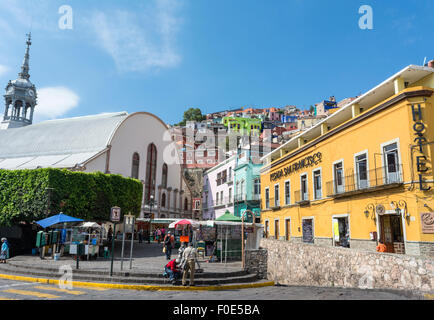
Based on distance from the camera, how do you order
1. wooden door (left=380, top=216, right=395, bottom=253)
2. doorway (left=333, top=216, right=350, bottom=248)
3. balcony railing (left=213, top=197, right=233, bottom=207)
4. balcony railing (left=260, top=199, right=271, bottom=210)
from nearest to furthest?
wooden door (left=380, top=216, right=395, bottom=253)
doorway (left=333, top=216, right=350, bottom=248)
balcony railing (left=260, top=199, right=271, bottom=210)
balcony railing (left=213, top=197, right=233, bottom=207)

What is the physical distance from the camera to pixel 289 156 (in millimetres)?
24703

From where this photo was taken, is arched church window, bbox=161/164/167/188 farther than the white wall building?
Yes

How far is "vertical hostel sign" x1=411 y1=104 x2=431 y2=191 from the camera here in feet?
41.0

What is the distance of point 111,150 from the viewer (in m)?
41.7

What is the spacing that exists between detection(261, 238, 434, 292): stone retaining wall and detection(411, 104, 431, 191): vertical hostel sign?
3.96m

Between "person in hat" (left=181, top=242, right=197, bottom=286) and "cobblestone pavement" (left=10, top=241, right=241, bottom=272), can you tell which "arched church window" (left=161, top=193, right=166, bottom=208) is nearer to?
"cobblestone pavement" (left=10, top=241, right=241, bottom=272)

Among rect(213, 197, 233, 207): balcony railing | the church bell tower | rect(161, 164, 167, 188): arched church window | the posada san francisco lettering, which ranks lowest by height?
rect(213, 197, 233, 207): balcony railing

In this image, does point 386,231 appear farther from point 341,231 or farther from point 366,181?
point 341,231

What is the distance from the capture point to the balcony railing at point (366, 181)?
13.8 meters

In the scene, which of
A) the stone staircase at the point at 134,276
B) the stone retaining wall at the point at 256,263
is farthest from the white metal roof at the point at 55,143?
the stone retaining wall at the point at 256,263

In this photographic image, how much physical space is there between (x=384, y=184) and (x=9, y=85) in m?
63.1

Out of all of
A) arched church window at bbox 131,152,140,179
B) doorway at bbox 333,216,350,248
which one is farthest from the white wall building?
doorway at bbox 333,216,350,248

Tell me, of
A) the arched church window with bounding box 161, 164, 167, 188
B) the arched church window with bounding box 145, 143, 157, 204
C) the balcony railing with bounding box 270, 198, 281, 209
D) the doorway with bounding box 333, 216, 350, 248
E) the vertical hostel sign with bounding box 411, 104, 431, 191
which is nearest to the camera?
the vertical hostel sign with bounding box 411, 104, 431, 191
